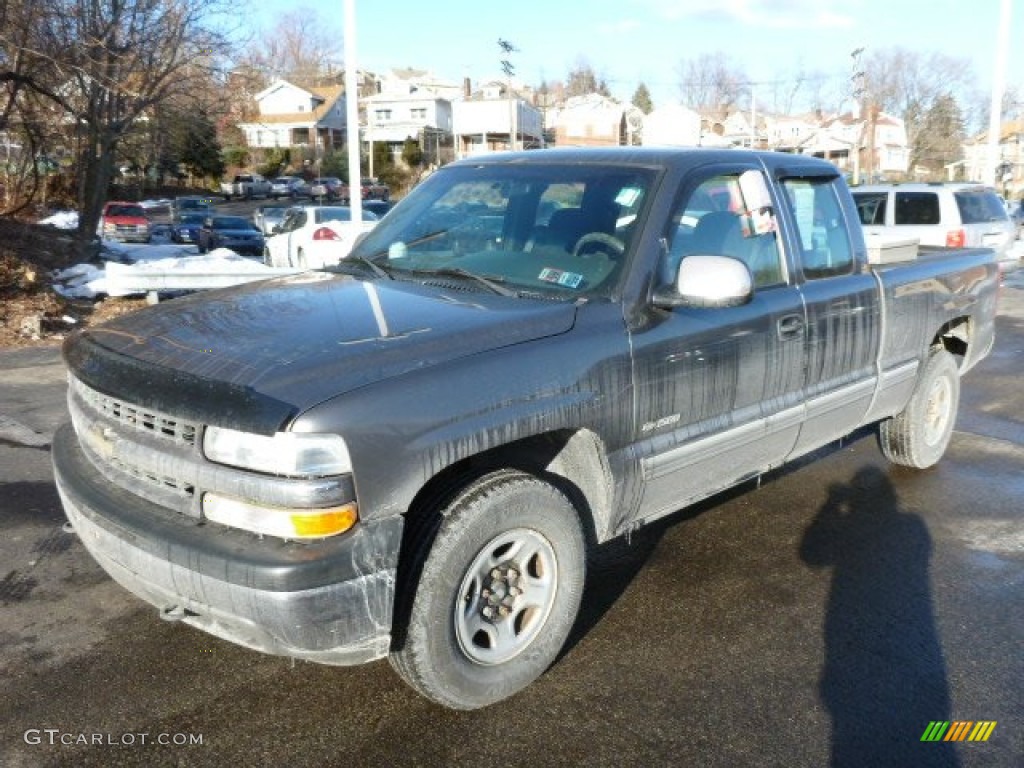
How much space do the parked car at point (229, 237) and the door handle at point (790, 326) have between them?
965 inches

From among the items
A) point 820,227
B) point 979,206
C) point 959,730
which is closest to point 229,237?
point 979,206

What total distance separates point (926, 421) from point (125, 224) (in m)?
31.6

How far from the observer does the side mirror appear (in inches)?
138

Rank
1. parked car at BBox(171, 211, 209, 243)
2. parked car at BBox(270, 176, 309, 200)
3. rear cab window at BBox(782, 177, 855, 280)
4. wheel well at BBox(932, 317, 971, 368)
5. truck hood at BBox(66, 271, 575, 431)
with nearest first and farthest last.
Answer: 1. truck hood at BBox(66, 271, 575, 431)
2. rear cab window at BBox(782, 177, 855, 280)
3. wheel well at BBox(932, 317, 971, 368)
4. parked car at BBox(171, 211, 209, 243)
5. parked car at BBox(270, 176, 309, 200)

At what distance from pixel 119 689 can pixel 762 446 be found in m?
2.83

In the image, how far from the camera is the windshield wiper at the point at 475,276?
142 inches

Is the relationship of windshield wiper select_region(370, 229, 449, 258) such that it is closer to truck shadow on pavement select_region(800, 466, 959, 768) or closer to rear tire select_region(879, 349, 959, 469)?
truck shadow on pavement select_region(800, 466, 959, 768)

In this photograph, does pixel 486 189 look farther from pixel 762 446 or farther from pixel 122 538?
pixel 122 538

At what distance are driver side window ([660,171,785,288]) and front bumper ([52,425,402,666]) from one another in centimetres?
175

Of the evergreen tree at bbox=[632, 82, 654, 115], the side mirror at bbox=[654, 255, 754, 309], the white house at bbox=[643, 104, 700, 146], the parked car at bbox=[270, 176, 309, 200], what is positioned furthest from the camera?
the evergreen tree at bbox=[632, 82, 654, 115]

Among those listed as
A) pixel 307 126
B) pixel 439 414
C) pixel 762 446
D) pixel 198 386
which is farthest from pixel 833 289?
pixel 307 126

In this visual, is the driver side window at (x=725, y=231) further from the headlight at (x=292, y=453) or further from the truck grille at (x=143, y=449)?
the truck grille at (x=143, y=449)

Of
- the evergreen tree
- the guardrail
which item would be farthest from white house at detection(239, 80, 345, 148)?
the guardrail

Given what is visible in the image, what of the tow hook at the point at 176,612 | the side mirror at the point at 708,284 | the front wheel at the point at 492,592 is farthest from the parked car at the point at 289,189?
the tow hook at the point at 176,612
